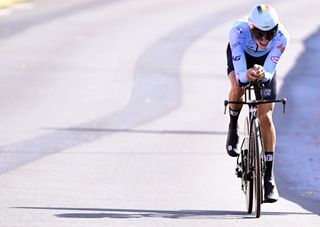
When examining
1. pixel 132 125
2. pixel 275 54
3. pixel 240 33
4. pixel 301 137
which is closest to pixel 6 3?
pixel 132 125

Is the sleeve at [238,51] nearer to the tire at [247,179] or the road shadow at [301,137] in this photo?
the tire at [247,179]

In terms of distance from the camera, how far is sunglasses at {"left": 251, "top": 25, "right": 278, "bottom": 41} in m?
9.62

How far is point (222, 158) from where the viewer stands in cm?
1362

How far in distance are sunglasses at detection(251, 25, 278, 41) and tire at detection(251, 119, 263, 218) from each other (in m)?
0.69

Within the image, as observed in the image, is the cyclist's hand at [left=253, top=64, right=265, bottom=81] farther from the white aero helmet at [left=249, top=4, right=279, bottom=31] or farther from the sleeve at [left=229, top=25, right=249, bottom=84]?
the white aero helmet at [left=249, top=4, right=279, bottom=31]

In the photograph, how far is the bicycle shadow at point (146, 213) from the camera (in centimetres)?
943

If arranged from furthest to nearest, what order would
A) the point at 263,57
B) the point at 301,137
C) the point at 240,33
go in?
the point at 301,137
the point at 263,57
the point at 240,33

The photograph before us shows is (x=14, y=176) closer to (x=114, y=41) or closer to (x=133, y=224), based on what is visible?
(x=133, y=224)

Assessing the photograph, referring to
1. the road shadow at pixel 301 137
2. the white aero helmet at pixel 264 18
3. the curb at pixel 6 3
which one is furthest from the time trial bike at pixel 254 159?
the curb at pixel 6 3

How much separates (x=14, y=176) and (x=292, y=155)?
4.04 m

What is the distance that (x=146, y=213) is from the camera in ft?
31.7

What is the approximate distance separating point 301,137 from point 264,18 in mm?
6603

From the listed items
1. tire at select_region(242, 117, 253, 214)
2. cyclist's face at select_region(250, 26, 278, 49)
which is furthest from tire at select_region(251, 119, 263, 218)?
cyclist's face at select_region(250, 26, 278, 49)

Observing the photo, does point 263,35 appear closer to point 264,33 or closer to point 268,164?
point 264,33
